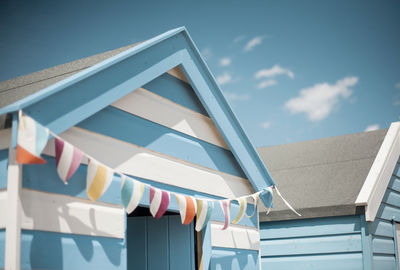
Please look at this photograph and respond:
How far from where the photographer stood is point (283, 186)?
8.96m

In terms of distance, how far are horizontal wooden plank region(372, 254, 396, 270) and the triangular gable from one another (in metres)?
2.95

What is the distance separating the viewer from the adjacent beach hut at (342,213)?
7.74 meters

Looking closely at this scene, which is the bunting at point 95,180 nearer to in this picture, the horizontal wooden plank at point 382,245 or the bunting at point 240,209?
the bunting at point 240,209

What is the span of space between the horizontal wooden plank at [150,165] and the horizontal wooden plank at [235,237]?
352 millimetres

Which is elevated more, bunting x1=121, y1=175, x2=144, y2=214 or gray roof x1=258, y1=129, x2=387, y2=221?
gray roof x1=258, y1=129, x2=387, y2=221

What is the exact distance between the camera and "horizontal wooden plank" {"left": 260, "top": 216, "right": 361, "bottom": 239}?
7.84 meters

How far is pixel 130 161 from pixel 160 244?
145 cm

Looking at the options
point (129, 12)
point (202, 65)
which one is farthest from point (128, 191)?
point (129, 12)

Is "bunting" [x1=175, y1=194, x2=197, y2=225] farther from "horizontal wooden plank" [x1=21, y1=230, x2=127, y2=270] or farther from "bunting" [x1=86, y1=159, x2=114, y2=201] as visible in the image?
"bunting" [x1=86, y1=159, x2=114, y2=201]

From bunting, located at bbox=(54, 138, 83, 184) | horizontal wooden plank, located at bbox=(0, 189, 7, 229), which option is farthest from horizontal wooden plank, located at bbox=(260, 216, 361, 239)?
horizontal wooden plank, located at bbox=(0, 189, 7, 229)

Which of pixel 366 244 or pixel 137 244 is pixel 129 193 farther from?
pixel 366 244

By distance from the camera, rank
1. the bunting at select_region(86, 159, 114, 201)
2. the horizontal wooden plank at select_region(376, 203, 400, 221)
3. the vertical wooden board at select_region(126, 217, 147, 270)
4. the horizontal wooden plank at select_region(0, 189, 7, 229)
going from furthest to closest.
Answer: the horizontal wooden plank at select_region(376, 203, 400, 221)
the vertical wooden board at select_region(126, 217, 147, 270)
the bunting at select_region(86, 159, 114, 201)
the horizontal wooden plank at select_region(0, 189, 7, 229)

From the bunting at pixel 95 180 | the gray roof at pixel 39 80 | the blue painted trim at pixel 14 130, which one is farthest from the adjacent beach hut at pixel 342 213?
the blue painted trim at pixel 14 130

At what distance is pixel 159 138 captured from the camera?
4.30 m
